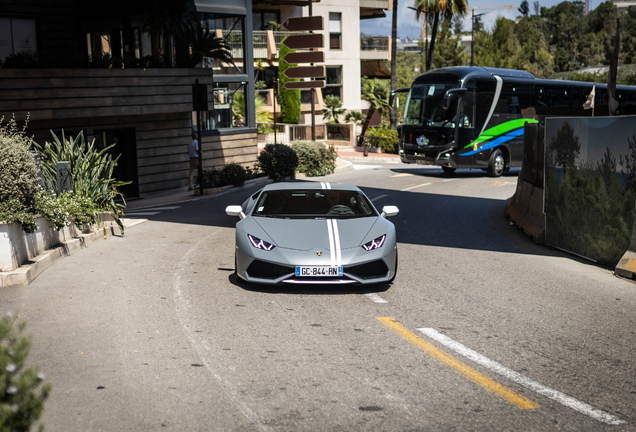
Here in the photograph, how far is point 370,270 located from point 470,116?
19.1 m

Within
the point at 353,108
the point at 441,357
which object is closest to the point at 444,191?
the point at 441,357

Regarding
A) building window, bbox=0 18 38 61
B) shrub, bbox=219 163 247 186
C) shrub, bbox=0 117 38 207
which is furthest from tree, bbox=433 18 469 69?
shrub, bbox=0 117 38 207

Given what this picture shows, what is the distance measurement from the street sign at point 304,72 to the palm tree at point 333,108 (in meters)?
22.4

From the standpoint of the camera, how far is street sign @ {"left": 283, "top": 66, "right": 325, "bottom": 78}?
88.9 feet

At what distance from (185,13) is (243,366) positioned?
2323 centimetres

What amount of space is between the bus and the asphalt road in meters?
15.2

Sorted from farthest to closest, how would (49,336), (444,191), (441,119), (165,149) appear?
(441,119) < (165,149) < (444,191) < (49,336)

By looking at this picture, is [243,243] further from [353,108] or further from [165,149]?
[353,108]

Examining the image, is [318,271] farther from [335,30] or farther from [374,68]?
[374,68]

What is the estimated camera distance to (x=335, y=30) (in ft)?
169

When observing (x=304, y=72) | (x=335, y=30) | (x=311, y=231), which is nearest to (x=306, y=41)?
(x=304, y=72)

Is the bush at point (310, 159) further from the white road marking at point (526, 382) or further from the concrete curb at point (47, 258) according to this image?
the white road marking at point (526, 382)

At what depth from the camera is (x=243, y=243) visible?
325 inches

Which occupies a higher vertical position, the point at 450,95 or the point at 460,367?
the point at 450,95
